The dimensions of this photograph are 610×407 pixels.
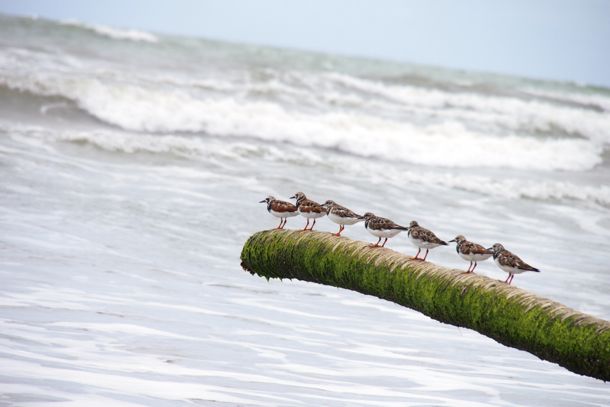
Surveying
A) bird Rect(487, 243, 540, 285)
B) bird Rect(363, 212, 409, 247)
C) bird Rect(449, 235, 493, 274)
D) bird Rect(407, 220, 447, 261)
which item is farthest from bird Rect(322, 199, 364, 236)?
bird Rect(487, 243, 540, 285)

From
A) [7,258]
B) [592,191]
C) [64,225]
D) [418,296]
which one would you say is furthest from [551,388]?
[592,191]

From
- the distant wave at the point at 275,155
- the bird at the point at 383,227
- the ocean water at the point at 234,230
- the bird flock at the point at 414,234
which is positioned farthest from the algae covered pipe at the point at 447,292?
the distant wave at the point at 275,155

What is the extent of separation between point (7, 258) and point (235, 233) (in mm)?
3965

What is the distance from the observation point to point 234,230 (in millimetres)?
13992

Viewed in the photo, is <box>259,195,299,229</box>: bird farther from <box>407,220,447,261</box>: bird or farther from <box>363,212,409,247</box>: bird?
<box>407,220,447,261</box>: bird

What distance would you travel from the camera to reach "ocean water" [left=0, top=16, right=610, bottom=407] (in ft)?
25.7

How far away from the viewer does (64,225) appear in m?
12.5

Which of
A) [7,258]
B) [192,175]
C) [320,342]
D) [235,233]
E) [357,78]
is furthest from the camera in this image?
[357,78]

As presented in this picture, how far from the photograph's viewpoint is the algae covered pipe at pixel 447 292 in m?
6.54

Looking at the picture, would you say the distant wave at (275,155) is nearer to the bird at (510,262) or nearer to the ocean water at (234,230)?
the ocean water at (234,230)

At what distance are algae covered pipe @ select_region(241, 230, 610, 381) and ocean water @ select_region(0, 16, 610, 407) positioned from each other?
0.76 metres

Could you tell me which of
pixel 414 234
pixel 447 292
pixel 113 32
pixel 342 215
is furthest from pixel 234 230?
pixel 113 32

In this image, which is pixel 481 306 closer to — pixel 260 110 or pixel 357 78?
pixel 260 110

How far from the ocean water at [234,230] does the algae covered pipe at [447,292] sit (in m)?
0.76
